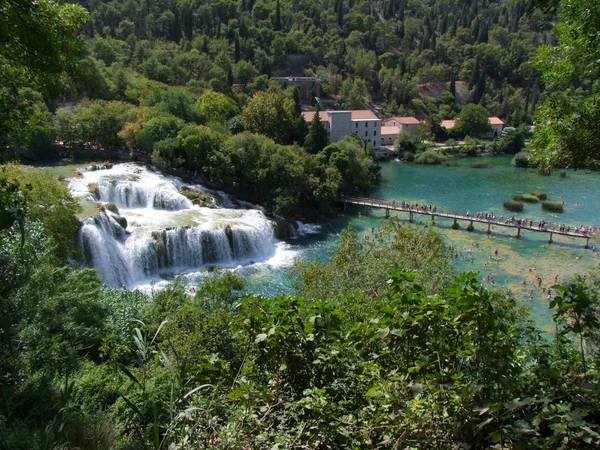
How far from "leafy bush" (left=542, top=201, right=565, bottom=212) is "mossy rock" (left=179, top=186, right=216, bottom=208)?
1074 inches

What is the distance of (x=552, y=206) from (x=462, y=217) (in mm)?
10028

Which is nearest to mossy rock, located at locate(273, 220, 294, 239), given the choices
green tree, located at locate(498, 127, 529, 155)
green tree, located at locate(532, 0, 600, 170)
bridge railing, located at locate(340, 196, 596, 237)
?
bridge railing, located at locate(340, 196, 596, 237)

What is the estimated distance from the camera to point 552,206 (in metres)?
38.0

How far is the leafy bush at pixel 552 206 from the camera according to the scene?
37.8 metres

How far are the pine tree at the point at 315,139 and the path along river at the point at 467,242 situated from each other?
7.22 m

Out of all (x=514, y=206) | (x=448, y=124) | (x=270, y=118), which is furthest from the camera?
(x=448, y=124)

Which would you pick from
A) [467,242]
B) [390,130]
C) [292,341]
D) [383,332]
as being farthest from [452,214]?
[390,130]

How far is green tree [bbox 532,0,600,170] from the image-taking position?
5.42m

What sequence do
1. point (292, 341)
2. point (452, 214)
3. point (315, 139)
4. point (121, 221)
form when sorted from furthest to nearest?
point (315, 139) → point (452, 214) → point (121, 221) → point (292, 341)

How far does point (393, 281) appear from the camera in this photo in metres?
5.03

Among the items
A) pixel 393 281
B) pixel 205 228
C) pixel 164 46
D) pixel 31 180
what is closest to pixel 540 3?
pixel 393 281

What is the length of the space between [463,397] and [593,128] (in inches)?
167

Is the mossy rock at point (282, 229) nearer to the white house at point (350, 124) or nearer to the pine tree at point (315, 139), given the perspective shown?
the pine tree at point (315, 139)

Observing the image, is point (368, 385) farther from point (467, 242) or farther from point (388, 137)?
point (388, 137)
